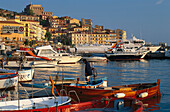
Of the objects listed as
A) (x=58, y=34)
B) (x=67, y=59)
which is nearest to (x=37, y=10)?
(x=58, y=34)

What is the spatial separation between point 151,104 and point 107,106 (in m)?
4.21

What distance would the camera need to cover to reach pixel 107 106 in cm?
1354

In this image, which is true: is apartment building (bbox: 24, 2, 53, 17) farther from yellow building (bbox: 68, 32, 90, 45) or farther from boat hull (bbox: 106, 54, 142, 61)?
boat hull (bbox: 106, 54, 142, 61)

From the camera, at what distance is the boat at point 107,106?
40.7ft

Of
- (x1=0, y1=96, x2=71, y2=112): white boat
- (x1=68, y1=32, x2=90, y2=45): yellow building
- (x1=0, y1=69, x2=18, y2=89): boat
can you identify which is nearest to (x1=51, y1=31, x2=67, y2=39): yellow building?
(x1=68, y1=32, x2=90, y2=45): yellow building

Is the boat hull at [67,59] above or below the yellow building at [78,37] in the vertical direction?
below

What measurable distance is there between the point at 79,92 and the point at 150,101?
4.65 m

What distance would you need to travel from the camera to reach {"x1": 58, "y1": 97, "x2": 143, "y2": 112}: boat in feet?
40.7

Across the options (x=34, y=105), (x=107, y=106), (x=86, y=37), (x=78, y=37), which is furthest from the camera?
(x=86, y=37)

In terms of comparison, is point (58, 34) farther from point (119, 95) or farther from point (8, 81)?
point (119, 95)

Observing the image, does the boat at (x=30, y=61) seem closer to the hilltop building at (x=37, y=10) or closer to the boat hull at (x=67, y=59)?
the boat hull at (x=67, y=59)

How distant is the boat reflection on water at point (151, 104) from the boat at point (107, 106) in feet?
6.97

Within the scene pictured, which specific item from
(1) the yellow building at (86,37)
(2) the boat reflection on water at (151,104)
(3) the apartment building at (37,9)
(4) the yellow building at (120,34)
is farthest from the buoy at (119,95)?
(3) the apartment building at (37,9)

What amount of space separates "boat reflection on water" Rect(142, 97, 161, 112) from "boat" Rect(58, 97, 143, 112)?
2.13m
